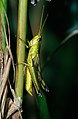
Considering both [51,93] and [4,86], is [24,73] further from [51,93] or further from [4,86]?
[51,93]

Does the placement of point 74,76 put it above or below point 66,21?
below

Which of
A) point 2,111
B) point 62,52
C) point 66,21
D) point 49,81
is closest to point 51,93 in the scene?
point 49,81

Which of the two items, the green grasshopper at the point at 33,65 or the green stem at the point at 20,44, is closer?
the green stem at the point at 20,44

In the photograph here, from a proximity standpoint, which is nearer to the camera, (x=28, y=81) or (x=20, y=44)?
(x=20, y=44)

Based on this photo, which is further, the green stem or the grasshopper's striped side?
the grasshopper's striped side

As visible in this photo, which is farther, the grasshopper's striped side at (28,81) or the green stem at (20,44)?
the grasshopper's striped side at (28,81)

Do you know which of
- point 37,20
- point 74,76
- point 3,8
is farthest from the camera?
point 74,76

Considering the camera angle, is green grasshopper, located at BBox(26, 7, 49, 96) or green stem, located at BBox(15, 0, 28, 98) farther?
green grasshopper, located at BBox(26, 7, 49, 96)

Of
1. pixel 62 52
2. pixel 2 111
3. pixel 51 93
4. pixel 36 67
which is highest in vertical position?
pixel 62 52

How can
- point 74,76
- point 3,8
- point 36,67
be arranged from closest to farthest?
point 3,8 < point 36,67 < point 74,76

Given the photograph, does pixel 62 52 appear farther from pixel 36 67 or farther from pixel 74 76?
pixel 36 67

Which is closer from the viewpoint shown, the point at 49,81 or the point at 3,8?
the point at 3,8
